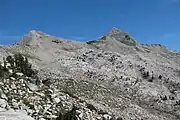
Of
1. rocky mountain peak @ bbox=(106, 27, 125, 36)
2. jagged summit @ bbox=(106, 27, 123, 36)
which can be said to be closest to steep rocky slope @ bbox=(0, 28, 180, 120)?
rocky mountain peak @ bbox=(106, 27, 125, 36)

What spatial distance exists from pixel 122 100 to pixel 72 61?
1496 cm

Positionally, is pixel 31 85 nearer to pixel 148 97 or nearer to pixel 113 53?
pixel 148 97

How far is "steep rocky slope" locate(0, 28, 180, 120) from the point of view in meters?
24.7

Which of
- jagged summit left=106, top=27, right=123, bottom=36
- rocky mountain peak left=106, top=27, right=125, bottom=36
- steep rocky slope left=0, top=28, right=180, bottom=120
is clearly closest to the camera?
steep rocky slope left=0, top=28, right=180, bottom=120

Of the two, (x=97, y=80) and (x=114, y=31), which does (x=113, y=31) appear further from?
(x=97, y=80)

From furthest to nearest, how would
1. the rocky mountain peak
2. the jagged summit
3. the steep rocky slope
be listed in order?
the jagged summit
the rocky mountain peak
the steep rocky slope

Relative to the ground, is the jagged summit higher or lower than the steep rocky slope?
higher

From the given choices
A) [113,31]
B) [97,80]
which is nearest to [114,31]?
[113,31]

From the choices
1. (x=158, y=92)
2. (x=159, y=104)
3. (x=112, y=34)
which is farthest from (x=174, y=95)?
(x=112, y=34)

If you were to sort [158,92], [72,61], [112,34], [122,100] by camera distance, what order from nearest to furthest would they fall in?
[122,100]
[158,92]
[72,61]
[112,34]

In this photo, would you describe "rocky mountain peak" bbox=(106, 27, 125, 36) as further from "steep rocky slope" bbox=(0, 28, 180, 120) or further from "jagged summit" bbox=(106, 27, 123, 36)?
"steep rocky slope" bbox=(0, 28, 180, 120)

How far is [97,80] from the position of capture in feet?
133

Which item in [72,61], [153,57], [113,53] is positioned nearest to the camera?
[72,61]

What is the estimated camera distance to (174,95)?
1634 inches
